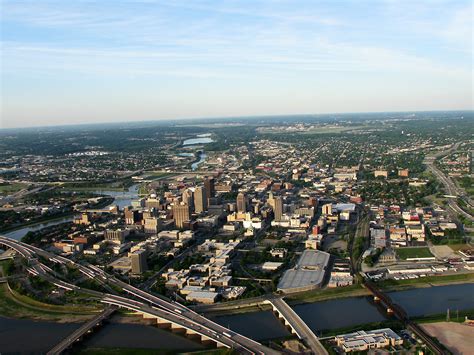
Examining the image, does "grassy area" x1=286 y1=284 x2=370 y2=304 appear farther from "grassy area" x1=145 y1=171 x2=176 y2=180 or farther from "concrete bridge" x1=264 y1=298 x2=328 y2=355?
"grassy area" x1=145 y1=171 x2=176 y2=180

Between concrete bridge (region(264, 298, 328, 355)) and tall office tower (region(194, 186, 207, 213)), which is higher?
tall office tower (region(194, 186, 207, 213))

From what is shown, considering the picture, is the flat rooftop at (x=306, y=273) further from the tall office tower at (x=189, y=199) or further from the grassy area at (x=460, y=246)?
the tall office tower at (x=189, y=199)

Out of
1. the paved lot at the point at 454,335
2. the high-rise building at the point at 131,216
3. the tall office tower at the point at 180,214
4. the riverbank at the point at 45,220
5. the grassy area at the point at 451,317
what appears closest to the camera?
the paved lot at the point at 454,335

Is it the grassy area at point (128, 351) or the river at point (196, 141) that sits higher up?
the grassy area at point (128, 351)

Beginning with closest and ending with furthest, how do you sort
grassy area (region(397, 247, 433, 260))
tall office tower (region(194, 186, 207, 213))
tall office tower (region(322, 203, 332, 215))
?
grassy area (region(397, 247, 433, 260)), tall office tower (region(322, 203, 332, 215)), tall office tower (region(194, 186, 207, 213))

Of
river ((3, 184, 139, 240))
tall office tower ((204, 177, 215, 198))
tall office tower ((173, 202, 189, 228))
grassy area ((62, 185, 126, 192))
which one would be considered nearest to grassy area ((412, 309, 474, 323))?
tall office tower ((173, 202, 189, 228))

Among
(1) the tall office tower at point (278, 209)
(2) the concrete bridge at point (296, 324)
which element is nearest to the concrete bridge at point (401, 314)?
(2) the concrete bridge at point (296, 324)

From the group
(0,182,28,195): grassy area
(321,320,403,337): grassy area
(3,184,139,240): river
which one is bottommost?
(3,184,139,240): river
